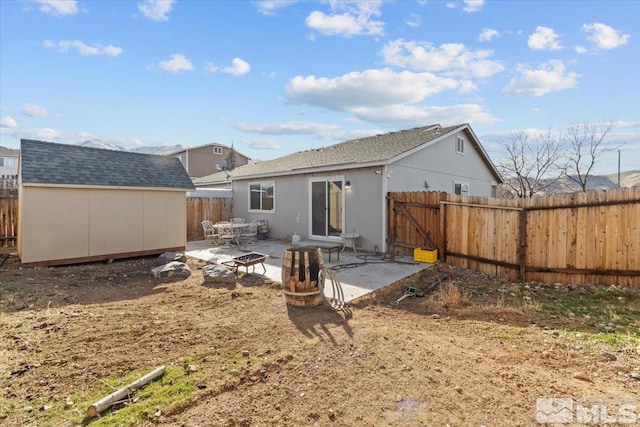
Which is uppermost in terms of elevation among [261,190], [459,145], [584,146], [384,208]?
[584,146]

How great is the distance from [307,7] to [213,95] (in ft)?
20.5

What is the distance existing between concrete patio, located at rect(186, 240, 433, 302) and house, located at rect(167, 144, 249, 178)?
20.4 m

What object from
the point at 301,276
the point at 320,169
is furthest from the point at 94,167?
the point at 301,276

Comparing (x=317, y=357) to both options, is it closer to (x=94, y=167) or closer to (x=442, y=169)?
(x=94, y=167)

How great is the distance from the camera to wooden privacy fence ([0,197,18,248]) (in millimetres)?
9945

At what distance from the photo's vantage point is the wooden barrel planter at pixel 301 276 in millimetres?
4773

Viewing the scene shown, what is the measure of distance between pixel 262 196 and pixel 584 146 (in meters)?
14.6

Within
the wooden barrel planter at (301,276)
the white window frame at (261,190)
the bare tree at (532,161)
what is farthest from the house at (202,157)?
the wooden barrel planter at (301,276)

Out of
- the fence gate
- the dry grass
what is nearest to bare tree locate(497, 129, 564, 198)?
the fence gate

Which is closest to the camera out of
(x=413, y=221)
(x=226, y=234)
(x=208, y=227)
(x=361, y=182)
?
(x=413, y=221)

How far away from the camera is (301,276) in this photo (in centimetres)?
477

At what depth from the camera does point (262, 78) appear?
12.9 meters

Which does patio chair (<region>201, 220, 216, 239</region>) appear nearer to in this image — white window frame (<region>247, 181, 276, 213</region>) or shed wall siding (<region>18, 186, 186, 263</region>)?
shed wall siding (<region>18, 186, 186, 263</region>)

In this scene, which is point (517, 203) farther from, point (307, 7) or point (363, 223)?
point (307, 7)
